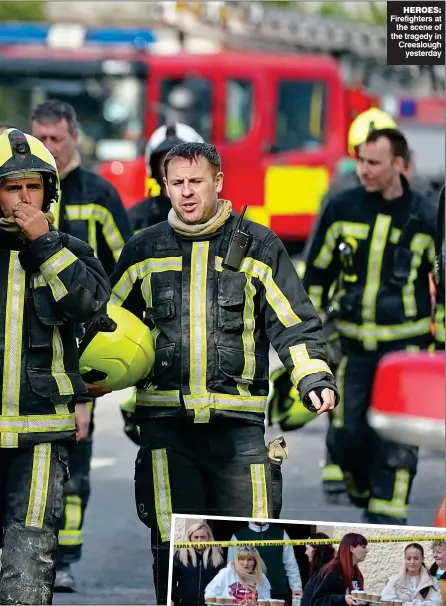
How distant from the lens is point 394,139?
29.3 feet

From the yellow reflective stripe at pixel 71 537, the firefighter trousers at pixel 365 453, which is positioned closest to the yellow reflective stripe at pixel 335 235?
the firefighter trousers at pixel 365 453

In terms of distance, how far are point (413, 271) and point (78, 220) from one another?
65.5 inches

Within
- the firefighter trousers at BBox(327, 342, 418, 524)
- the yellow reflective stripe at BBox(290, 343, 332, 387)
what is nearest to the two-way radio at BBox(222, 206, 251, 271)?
the yellow reflective stripe at BBox(290, 343, 332, 387)

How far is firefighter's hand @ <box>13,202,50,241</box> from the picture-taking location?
19.8 ft

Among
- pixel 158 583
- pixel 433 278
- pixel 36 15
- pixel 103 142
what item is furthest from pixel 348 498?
pixel 36 15

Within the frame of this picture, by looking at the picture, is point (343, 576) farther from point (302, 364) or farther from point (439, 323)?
point (439, 323)

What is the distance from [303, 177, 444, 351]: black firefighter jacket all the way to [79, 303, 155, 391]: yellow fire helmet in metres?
2.54

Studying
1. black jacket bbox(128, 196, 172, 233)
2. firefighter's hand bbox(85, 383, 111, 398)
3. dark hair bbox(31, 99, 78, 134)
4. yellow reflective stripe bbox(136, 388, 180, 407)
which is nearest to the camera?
yellow reflective stripe bbox(136, 388, 180, 407)

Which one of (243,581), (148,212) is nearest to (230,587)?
(243,581)

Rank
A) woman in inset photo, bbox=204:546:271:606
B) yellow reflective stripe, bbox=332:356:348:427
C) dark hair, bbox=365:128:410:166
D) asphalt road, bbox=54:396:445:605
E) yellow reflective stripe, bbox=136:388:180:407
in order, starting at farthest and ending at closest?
yellow reflective stripe, bbox=332:356:348:427, dark hair, bbox=365:128:410:166, asphalt road, bbox=54:396:445:605, yellow reflective stripe, bbox=136:388:180:407, woman in inset photo, bbox=204:546:271:606

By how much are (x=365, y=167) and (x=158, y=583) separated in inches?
120

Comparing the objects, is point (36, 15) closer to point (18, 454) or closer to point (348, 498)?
point (348, 498)

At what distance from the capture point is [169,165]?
6465 mm

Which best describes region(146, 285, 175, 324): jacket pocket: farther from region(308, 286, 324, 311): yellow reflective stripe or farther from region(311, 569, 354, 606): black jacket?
region(308, 286, 324, 311): yellow reflective stripe
